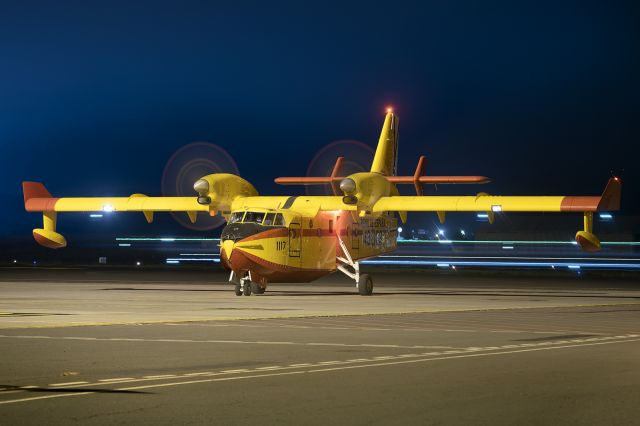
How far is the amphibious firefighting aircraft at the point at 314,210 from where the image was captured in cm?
3959

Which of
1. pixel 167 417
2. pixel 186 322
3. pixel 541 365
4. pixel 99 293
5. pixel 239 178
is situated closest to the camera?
pixel 167 417

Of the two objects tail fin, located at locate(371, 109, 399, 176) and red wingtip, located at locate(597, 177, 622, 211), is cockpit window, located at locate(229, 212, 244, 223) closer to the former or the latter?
tail fin, located at locate(371, 109, 399, 176)

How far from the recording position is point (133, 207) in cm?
4609

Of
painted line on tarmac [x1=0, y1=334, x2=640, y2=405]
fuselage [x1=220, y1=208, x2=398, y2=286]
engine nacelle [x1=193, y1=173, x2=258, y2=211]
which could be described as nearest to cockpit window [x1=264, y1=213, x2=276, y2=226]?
fuselage [x1=220, y1=208, x2=398, y2=286]

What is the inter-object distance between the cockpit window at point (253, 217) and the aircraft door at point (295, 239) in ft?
4.70

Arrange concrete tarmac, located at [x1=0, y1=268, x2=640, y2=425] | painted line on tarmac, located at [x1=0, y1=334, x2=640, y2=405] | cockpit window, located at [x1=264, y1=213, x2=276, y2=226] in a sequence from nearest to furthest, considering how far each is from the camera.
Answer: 1. concrete tarmac, located at [x1=0, y1=268, x2=640, y2=425]
2. painted line on tarmac, located at [x1=0, y1=334, x2=640, y2=405]
3. cockpit window, located at [x1=264, y1=213, x2=276, y2=226]

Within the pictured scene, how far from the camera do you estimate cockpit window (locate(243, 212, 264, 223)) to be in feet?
130

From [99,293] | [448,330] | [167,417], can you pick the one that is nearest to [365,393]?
[167,417]

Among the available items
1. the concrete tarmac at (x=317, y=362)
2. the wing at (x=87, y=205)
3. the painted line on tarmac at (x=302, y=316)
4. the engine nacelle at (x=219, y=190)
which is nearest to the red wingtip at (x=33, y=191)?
the wing at (x=87, y=205)

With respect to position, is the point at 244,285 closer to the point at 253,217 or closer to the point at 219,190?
the point at 253,217

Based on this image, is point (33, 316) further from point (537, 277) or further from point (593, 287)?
point (537, 277)

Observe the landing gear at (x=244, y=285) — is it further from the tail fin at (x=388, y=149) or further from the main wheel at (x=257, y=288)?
the tail fin at (x=388, y=149)

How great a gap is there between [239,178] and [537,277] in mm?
23725

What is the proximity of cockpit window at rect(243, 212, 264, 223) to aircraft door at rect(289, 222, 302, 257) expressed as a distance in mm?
1431
